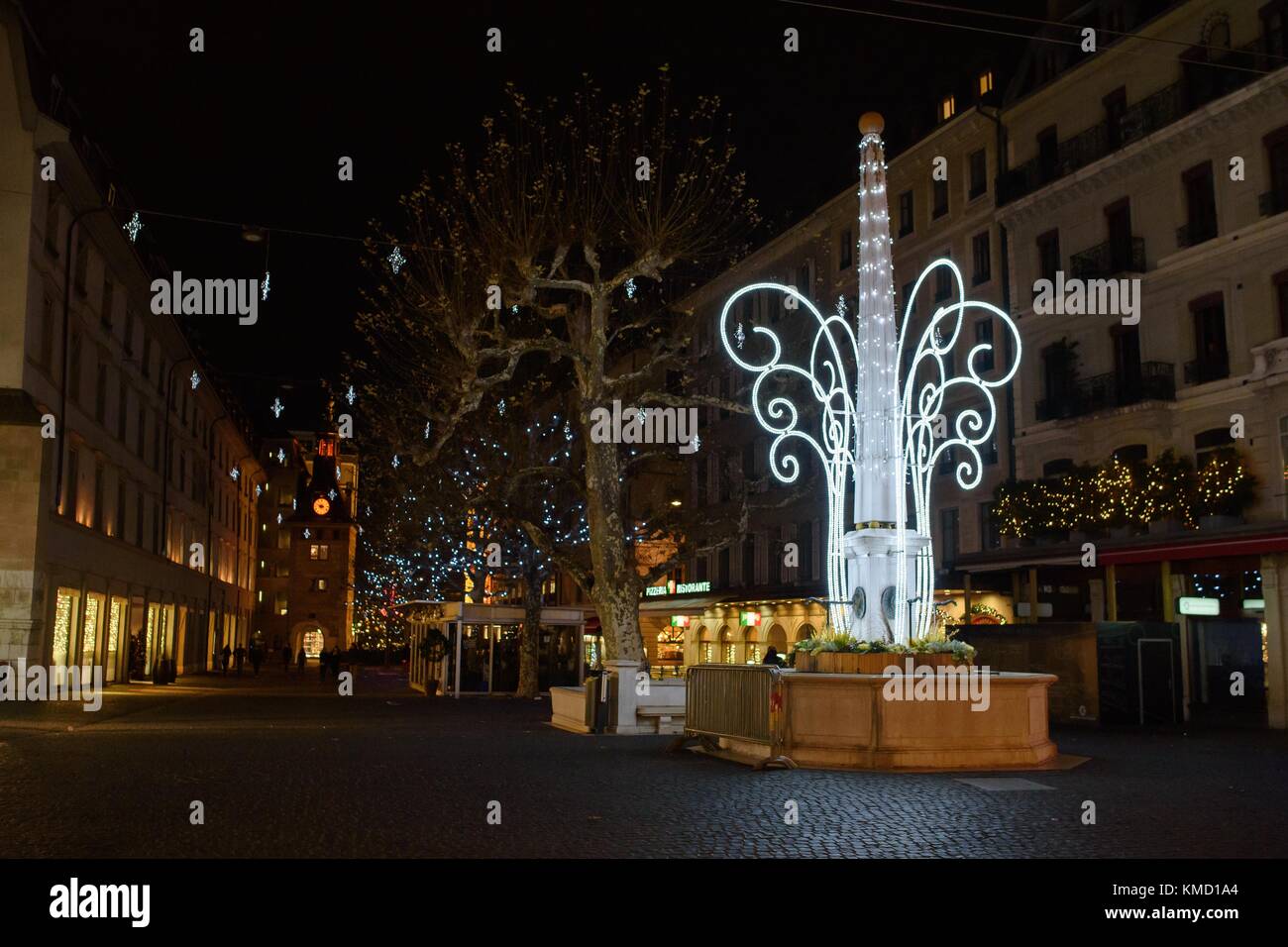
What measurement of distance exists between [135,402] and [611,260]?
20.2m

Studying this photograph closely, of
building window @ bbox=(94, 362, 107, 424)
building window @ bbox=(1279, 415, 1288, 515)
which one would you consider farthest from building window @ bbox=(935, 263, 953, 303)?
building window @ bbox=(94, 362, 107, 424)

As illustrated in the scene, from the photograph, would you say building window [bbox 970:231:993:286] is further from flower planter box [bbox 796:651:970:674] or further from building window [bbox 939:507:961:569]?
flower planter box [bbox 796:651:970:674]

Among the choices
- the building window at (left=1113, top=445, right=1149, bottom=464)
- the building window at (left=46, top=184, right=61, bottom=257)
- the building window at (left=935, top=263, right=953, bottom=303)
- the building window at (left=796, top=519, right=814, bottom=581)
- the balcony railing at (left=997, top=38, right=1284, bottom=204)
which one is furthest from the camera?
the building window at (left=796, top=519, right=814, bottom=581)

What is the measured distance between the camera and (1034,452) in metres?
34.6

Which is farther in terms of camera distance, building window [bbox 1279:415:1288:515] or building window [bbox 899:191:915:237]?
building window [bbox 899:191:915:237]

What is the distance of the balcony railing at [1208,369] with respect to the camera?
28531mm

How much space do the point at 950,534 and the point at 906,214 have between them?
441 inches

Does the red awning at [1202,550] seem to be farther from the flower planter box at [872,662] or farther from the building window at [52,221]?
the building window at [52,221]

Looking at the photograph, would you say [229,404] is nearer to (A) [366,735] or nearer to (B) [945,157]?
(B) [945,157]

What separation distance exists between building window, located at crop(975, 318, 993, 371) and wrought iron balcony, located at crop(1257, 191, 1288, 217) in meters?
10.2

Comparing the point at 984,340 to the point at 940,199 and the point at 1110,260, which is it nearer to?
the point at 940,199

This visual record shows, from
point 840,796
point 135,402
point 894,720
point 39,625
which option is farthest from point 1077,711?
point 135,402

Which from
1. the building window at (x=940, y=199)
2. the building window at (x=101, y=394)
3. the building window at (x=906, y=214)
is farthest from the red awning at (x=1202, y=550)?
the building window at (x=101, y=394)

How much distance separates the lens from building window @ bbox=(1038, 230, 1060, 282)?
3466 cm
